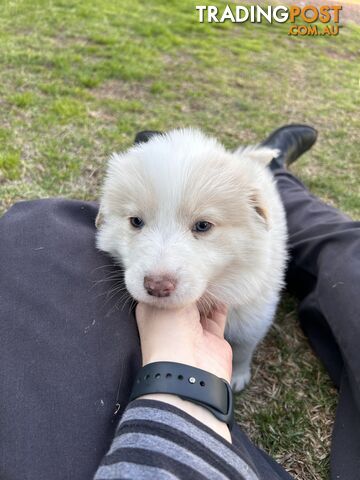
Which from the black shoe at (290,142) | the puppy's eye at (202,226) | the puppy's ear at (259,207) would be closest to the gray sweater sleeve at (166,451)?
the puppy's eye at (202,226)

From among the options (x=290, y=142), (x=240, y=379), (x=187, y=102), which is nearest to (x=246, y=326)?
(x=240, y=379)

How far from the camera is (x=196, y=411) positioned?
4.27 ft

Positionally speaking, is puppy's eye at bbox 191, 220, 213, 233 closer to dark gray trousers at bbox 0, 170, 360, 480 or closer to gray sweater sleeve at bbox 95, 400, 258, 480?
dark gray trousers at bbox 0, 170, 360, 480

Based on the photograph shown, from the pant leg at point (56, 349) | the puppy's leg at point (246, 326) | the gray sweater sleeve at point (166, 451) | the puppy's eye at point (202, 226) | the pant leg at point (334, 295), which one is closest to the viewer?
the gray sweater sleeve at point (166, 451)

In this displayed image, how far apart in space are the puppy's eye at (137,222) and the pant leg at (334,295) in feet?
3.15

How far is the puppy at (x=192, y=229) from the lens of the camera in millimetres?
1538

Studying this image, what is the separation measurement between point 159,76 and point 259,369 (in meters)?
3.82

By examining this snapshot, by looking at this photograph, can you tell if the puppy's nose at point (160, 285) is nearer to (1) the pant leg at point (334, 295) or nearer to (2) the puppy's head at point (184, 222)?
(2) the puppy's head at point (184, 222)

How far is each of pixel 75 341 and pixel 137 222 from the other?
1.69 feet

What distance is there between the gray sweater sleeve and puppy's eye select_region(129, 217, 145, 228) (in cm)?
69

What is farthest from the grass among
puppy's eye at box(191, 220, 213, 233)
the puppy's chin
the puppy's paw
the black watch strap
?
puppy's eye at box(191, 220, 213, 233)

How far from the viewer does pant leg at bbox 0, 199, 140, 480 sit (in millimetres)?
1225

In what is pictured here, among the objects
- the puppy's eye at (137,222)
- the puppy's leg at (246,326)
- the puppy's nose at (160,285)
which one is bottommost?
the puppy's leg at (246,326)

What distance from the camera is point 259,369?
228 centimetres
